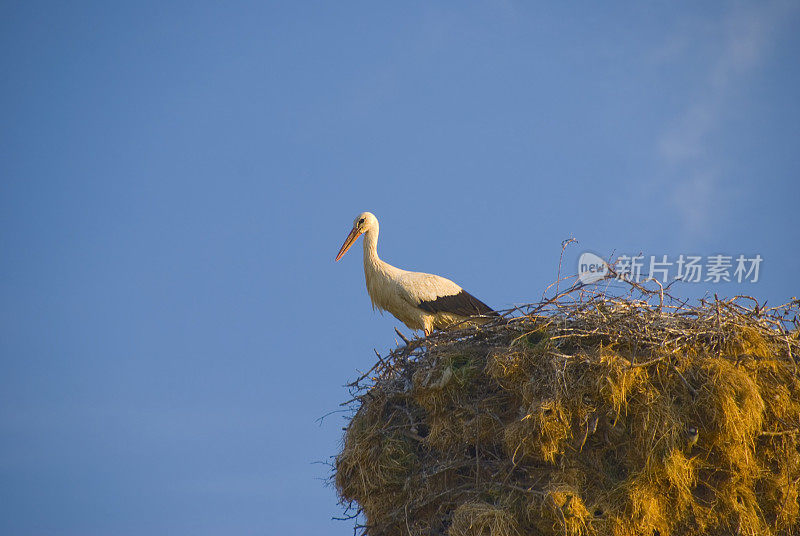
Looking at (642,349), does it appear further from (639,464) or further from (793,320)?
(793,320)

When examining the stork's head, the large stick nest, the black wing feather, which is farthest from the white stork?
the large stick nest

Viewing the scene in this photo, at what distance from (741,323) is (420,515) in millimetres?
2914

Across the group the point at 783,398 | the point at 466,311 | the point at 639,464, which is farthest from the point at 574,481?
the point at 466,311

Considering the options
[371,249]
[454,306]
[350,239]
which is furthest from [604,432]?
[350,239]

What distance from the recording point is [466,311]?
28.2ft

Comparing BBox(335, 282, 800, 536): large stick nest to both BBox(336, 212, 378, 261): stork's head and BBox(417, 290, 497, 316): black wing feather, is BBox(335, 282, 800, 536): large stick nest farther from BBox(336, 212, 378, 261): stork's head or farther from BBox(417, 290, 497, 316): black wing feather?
BBox(336, 212, 378, 261): stork's head

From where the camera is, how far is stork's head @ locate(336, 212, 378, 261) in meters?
9.77

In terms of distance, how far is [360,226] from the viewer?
9.80m

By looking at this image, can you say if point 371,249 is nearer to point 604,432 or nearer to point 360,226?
point 360,226

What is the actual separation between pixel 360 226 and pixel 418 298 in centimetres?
163

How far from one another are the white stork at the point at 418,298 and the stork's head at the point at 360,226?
0.59 metres

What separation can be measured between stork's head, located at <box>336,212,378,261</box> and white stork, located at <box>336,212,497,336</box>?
595 mm

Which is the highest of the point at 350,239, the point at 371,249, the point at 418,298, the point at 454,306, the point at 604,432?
the point at 350,239

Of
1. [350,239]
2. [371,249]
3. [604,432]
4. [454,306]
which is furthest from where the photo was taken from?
[350,239]
